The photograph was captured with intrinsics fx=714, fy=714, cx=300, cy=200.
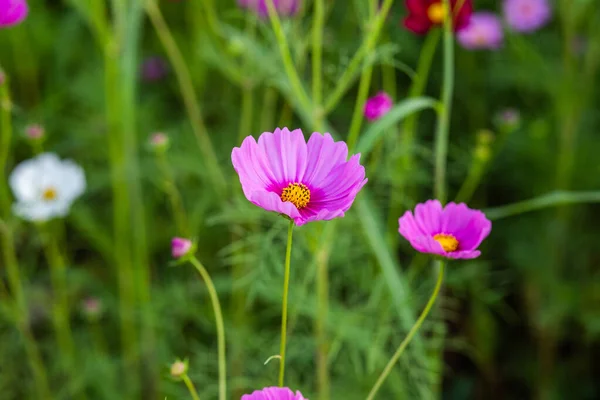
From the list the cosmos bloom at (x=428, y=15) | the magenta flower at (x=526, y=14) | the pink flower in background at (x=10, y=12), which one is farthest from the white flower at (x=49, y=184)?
the magenta flower at (x=526, y=14)

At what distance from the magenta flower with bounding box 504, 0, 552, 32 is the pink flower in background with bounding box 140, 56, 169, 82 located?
0.81 meters

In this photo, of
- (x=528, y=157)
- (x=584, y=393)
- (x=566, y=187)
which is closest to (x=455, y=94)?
(x=528, y=157)

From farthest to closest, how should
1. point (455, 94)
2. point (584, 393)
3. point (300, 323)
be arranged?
point (455, 94), point (584, 393), point (300, 323)

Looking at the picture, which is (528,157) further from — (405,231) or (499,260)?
(405,231)

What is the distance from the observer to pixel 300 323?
107 centimetres

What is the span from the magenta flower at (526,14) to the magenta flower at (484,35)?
4 centimetres

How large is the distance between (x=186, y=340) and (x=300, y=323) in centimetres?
31

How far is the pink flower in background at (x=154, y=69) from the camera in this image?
1.71 meters

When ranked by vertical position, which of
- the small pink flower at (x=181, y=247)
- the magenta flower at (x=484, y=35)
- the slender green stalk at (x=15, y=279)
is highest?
the magenta flower at (x=484, y=35)

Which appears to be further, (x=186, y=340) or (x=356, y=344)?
(x=186, y=340)

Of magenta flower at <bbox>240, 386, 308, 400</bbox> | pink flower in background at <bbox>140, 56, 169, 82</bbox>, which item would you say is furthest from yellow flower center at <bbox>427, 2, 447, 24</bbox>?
pink flower in background at <bbox>140, 56, 169, 82</bbox>

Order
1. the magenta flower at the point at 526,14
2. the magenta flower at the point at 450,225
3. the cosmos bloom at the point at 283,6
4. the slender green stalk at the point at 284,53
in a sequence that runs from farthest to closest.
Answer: the magenta flower at the point at 526,14, the cosmos bloom at the point at 283,6, the slender green stalk at the point at 284,53, the magenta flower at the point at 450,225

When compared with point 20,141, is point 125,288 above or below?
below

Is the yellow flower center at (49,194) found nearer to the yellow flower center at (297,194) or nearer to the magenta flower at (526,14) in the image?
the yellow flower center at (297,194)
